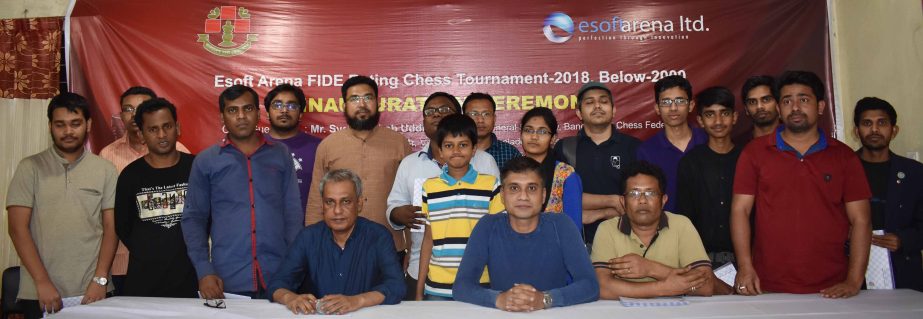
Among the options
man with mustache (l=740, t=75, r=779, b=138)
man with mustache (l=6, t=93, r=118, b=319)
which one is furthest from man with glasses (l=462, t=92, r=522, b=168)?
man with mustache (l=6, t=93, r=118, b=319)

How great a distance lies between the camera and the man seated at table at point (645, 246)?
237cm

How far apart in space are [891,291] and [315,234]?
7.70ft

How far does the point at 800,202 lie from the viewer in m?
2.71

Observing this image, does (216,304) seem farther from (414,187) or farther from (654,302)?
(654,302)

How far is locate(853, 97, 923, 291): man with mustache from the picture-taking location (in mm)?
3084

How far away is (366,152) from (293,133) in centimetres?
66

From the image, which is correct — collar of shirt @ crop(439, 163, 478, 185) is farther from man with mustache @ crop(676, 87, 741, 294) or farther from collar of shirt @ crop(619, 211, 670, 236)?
man with mustache @ crop(676, 87, 741, 294)

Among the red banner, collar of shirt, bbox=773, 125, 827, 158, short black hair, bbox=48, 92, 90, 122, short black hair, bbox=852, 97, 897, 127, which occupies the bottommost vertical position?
collar of shirt, bbox=773, 125, 827, 158

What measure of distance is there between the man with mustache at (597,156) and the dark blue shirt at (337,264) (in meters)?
1.24

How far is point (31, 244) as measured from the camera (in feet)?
9.79

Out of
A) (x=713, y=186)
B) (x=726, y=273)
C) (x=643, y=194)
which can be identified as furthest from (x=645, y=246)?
(x=713, y=186)

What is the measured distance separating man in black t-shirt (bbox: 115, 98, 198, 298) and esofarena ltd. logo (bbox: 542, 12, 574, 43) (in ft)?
9.28

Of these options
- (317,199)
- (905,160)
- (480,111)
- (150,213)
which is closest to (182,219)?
(150,213)

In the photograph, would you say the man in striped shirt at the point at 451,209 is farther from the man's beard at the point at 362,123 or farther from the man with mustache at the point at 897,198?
the man with mustache at the point at 897,198
